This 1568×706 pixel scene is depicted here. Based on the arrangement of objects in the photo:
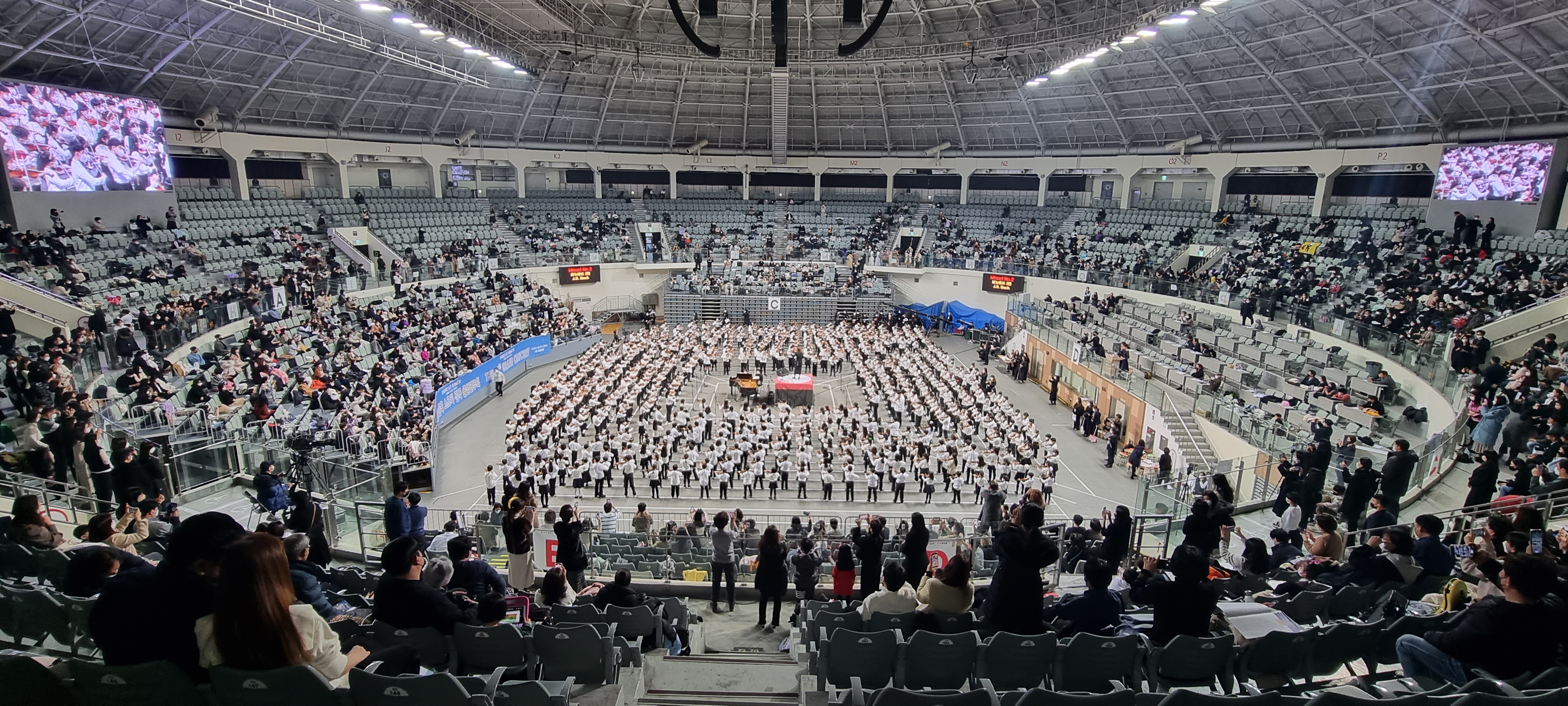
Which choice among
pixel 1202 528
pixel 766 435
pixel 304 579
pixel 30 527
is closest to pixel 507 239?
pixel 766 435

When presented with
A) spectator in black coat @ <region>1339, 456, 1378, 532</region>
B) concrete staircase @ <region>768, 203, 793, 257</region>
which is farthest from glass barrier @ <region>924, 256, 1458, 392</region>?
concrete staircase @ <region>768, 203, 793, 257</region>

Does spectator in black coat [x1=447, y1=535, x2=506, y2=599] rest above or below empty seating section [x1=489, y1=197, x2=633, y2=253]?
below

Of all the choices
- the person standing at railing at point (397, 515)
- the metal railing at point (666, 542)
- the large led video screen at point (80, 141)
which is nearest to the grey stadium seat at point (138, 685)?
the person standing at railing at point (397, 515)

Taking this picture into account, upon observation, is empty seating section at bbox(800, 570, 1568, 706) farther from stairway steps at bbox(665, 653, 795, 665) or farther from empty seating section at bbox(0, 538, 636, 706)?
empty seating section at bbox(0, 538, 636, 706)

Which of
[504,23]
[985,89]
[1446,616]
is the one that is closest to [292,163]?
[504,23]

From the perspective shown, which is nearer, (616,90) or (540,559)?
(540,559)

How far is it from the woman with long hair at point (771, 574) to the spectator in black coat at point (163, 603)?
16.1 feet

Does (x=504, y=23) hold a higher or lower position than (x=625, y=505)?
higher

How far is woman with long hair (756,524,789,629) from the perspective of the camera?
777 centimetres

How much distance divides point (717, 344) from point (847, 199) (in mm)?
21080

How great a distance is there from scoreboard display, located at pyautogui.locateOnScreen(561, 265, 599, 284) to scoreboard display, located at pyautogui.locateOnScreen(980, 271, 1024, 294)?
20.9 metres

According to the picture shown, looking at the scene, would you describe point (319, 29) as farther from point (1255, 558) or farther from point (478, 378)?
point (1255, 558)

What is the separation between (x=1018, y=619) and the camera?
5324 millimetres

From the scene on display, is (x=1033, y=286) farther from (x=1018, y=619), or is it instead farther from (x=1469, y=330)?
(x=1018, y=619)
